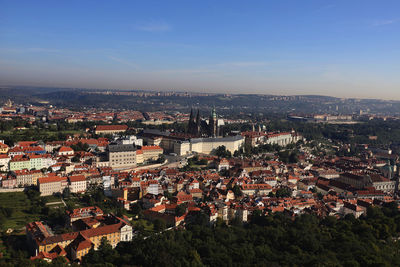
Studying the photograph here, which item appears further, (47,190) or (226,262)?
(47,190)

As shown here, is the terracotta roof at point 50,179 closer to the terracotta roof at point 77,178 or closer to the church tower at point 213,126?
the terracotta roof at point 77,178

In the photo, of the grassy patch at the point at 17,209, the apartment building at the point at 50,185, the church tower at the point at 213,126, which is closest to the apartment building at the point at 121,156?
the apartment building at the point at 50,185

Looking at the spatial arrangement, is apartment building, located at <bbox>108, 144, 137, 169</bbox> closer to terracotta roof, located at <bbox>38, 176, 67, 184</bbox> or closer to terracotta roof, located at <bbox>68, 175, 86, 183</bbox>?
terracotta roof, located at <bbox>68, 175, 86, 183</bbox>

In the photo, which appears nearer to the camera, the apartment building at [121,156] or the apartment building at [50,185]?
the apartment building at [50,185]

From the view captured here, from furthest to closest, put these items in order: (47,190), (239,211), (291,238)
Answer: (47,190)
(239,211)
(291,238)

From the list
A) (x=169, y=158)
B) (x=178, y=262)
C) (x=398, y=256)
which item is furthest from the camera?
(x=169, y=158)

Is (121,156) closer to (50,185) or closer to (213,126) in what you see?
(50,185)

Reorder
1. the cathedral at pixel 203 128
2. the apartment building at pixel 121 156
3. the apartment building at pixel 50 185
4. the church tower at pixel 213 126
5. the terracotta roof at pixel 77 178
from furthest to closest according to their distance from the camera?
the church tower at pixel 213 126 → the cathedral at pixel 203 128 → the apartment building at pixel 121 156 → the terracotta roof at pixel 77 178 → the apartment building at pixel 50 185

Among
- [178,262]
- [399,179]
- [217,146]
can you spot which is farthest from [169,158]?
[178,262]

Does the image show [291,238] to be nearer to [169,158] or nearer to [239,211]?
[239,211]

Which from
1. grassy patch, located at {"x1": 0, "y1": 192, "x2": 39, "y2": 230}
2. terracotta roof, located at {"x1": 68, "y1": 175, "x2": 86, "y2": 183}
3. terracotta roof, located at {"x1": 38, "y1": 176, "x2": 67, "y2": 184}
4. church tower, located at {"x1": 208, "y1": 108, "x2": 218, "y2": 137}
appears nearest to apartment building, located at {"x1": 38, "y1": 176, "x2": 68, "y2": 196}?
terracotta roof, located at {"x1": 38, "y1": 176, "x2": 67, "y2": 184}

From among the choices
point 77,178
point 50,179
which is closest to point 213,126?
point 77,178
